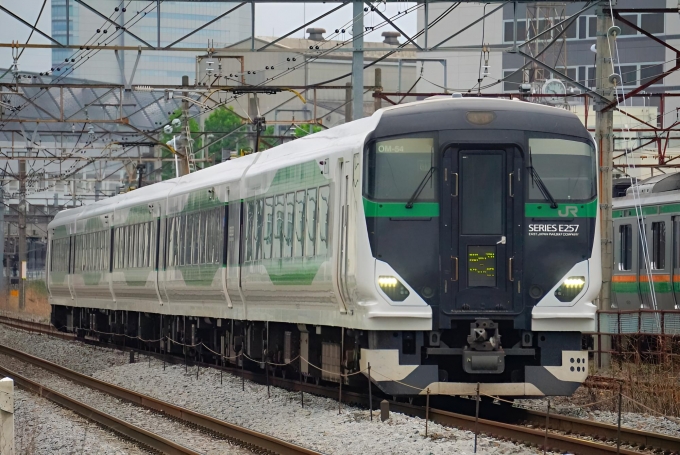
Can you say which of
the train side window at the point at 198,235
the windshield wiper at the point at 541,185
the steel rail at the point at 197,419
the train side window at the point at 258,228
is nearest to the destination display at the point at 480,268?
the windshield wiper at the point at 541,185

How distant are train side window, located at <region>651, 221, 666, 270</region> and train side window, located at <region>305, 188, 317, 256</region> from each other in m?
9.62

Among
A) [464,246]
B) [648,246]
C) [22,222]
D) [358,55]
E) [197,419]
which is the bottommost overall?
[197,419]

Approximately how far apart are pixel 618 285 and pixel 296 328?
35.9ft

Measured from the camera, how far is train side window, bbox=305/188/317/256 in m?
14.9

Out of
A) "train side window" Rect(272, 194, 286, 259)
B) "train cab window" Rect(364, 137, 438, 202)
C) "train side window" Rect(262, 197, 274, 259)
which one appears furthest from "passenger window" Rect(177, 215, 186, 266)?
"train cab window" Rect(364, 137, 438, 202)

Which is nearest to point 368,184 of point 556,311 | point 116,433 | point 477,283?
point 477,283

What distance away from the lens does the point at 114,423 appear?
14344 mm

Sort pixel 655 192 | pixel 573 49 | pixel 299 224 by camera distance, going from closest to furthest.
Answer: pixel 299 224 → pixel 655 192 → pixel 573 49

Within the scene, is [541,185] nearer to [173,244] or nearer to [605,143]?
[605,143]

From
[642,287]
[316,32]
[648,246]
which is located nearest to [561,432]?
[648,246]

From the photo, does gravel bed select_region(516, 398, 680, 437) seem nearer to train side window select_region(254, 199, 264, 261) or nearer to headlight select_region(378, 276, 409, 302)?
headlight select_region(378, 276, 409, 302)

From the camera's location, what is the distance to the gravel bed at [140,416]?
12600mm

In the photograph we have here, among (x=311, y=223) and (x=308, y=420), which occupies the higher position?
(x=311, y=223)

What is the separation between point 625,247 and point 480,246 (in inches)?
515
